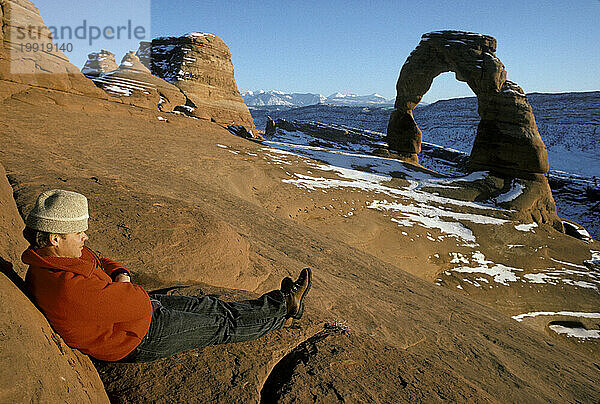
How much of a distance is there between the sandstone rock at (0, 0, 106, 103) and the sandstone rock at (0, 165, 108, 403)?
417 inches

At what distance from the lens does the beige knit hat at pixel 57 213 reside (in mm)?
1534

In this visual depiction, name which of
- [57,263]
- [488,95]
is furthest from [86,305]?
[488,95]

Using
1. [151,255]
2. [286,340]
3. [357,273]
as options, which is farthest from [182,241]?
[357,273]

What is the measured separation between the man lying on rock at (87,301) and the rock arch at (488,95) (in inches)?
548

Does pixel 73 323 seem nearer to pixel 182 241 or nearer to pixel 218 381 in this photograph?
pixel 218 381

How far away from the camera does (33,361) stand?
1257 mm

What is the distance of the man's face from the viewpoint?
5.25 feet

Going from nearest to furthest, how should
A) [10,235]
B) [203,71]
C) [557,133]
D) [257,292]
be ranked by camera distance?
[10,235] < [257,292] < [203,71] < [557,133]

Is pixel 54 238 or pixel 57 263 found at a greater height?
pixel 54 238

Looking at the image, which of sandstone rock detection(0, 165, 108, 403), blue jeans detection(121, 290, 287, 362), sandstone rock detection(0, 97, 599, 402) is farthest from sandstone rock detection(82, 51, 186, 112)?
sandstone rock detection(0, 165, 108, 403)

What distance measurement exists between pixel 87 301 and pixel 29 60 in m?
12.9

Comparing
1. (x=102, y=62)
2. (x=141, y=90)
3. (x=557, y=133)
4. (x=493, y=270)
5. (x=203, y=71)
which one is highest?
(x=102, y=62)

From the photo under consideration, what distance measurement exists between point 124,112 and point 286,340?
41.6 ft

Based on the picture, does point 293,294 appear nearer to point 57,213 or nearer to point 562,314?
point 57,213
